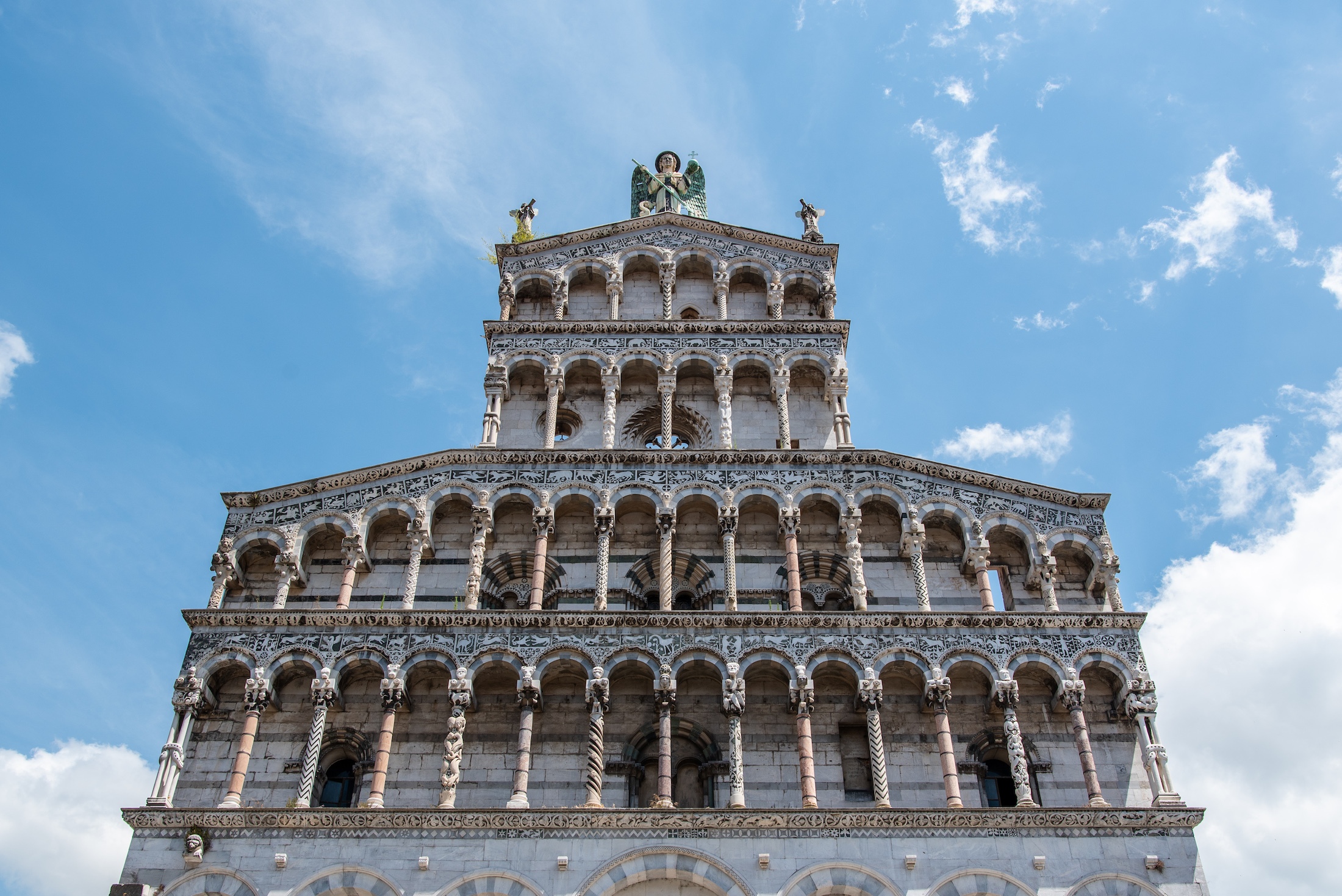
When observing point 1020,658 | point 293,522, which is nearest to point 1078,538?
point 1020,658

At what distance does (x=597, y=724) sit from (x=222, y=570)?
271 inches

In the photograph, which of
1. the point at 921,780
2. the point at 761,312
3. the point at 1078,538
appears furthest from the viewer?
the point at 761,312

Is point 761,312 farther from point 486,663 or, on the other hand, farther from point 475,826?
point 475,826

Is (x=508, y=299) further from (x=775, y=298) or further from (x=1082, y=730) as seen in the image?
(x=1082, y=730)

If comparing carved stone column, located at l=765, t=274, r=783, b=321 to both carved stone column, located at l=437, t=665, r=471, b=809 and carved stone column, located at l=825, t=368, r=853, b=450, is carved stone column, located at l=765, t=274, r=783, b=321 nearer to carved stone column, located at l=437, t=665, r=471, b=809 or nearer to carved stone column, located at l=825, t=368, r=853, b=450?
carved stone column, located at l=825, t=368, r=853, b=450

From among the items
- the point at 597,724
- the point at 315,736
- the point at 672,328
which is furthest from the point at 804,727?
the point at 672,328

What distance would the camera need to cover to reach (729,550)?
20.3 metres

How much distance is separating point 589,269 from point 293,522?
28.7 ft

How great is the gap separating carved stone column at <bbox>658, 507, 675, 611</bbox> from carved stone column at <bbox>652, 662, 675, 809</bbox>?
1.27 m

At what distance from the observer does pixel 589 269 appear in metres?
26.2

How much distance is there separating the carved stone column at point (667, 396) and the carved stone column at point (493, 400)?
3.02 metres

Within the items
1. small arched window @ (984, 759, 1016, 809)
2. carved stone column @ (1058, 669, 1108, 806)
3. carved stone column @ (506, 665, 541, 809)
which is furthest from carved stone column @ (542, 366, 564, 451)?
carved stone column @ (1058, 669, 1108, 806)

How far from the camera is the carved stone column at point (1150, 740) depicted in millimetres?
17656

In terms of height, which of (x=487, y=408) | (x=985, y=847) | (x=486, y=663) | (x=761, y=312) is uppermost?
(x=761, y=312)
